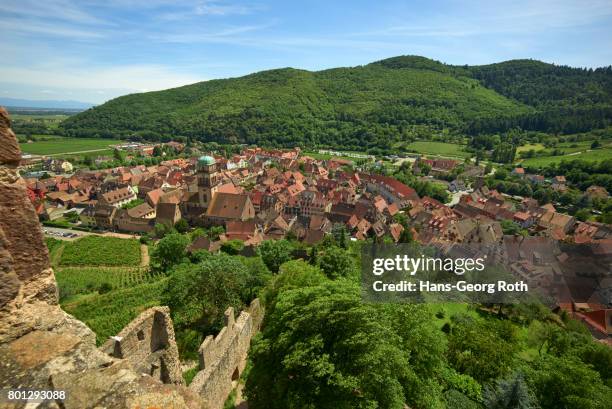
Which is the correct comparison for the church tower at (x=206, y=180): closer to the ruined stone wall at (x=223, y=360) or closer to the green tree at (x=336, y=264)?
the green tree at (x=336, y=264)

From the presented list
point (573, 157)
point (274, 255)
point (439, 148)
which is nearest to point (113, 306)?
point (274, 255)

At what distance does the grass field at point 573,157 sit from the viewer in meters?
108

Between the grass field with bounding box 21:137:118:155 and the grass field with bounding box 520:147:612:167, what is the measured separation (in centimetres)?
17955

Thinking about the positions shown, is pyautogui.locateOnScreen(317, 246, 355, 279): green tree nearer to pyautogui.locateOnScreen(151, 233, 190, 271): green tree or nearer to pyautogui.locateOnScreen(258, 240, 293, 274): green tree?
pyautogui.locateOnScreen(258, 240, 293, 274): green tree

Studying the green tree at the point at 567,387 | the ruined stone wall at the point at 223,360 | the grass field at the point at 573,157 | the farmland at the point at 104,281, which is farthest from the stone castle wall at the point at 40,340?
the grass field at the point at 573,157

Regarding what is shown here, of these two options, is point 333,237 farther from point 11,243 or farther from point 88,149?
point 88,149

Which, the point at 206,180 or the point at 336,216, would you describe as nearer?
the point at 336,216

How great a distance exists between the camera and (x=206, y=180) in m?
60.1

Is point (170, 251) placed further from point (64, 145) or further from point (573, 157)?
point (64, 145)

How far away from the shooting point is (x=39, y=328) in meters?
5.18

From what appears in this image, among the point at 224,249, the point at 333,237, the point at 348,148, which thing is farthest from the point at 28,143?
the point at 333,237

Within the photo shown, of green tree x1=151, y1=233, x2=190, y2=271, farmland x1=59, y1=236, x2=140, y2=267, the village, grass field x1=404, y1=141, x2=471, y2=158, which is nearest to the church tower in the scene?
the village

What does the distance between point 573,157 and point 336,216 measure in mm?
103626

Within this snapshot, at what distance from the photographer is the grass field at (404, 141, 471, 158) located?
13588 centimetres
